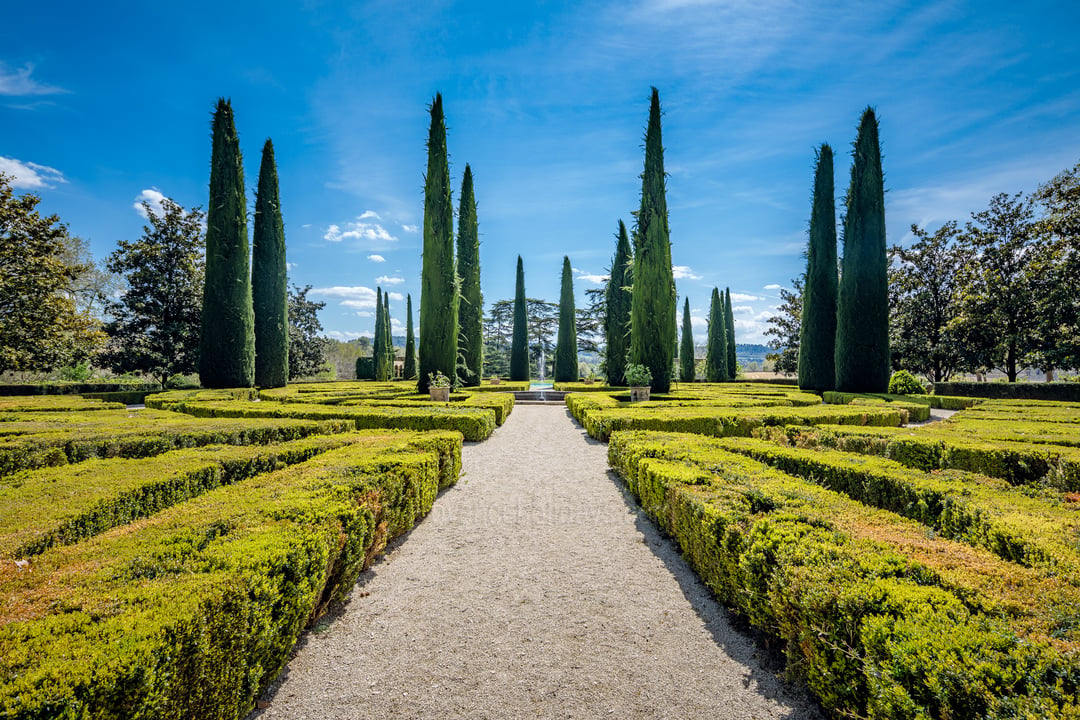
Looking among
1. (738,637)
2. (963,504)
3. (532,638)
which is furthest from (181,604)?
(963,504)

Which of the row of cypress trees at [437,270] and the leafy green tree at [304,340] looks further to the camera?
the leafy green tree at [304,340]

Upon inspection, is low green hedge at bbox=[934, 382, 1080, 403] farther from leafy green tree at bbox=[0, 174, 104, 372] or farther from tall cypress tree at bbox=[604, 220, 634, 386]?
leafy green tree at bbox=[0, 174, 104, 372]

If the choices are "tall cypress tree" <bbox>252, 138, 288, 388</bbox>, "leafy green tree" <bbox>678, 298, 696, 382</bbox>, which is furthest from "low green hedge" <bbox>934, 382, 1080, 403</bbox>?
"tall cypress tree" <bbox>252, 138, 288, 388</bbox>

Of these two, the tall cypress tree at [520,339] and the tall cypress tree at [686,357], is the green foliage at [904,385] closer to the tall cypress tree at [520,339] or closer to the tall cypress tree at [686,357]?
the tall cypress tree at [686,357]

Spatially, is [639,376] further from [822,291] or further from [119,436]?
[119,436]

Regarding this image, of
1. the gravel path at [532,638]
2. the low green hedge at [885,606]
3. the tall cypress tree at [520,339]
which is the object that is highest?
the tall cypress tree at [520,339]

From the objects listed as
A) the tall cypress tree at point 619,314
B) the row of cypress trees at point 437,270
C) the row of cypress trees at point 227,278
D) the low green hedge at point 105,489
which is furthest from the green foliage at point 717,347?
the low green hedge at point 105,489

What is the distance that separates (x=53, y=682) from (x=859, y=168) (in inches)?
885

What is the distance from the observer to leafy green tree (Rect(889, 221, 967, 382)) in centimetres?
2248

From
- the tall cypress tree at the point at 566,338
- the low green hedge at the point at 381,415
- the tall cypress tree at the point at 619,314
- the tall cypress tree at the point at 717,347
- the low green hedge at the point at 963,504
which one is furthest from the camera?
the tall cypress tree at the point at 717,347

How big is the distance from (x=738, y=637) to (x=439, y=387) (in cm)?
1126

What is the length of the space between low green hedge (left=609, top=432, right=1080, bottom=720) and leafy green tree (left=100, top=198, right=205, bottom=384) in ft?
76.8

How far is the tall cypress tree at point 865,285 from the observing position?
55.0 feet

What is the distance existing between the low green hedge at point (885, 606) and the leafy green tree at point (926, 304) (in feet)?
82.0
